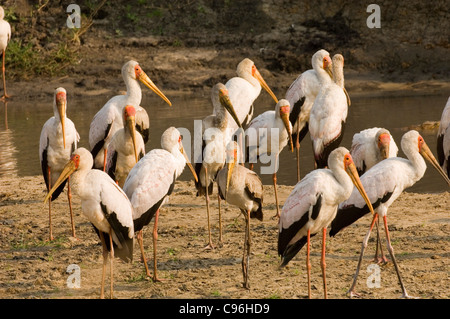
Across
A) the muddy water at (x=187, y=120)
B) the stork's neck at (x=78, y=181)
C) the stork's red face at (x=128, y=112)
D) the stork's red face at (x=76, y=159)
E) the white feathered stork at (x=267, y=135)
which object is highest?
the stork's red face at (x=128, y=112)

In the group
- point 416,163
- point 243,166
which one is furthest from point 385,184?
point 243,166

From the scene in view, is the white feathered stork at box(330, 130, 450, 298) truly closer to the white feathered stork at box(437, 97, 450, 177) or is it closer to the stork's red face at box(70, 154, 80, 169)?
the white feathered stork at box(437, 97, 450, 177)

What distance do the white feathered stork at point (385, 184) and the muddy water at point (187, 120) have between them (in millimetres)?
3142

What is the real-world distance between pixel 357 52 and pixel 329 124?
31.8 feet

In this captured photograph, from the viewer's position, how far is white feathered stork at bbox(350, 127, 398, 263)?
6055 mm

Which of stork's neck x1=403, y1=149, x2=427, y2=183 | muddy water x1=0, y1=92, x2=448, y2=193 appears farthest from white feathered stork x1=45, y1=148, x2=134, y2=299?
muddy water x1=0, y1=92, x2=448, y2=193

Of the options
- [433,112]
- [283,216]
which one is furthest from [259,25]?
[283,216]

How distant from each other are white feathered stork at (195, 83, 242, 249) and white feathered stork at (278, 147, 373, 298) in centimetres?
146

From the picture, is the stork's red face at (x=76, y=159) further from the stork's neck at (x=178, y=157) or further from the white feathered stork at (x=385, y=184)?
the white feathered stork at (x=385, y=184)

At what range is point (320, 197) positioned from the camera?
5043mm

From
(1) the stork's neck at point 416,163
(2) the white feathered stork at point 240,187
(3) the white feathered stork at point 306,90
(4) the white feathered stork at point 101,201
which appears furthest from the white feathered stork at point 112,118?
(1) the stork's neck at point 416,163

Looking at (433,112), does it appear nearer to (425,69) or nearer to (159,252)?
(425,69)

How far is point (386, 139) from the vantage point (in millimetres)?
6051

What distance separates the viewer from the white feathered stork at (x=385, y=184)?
5332 mm
